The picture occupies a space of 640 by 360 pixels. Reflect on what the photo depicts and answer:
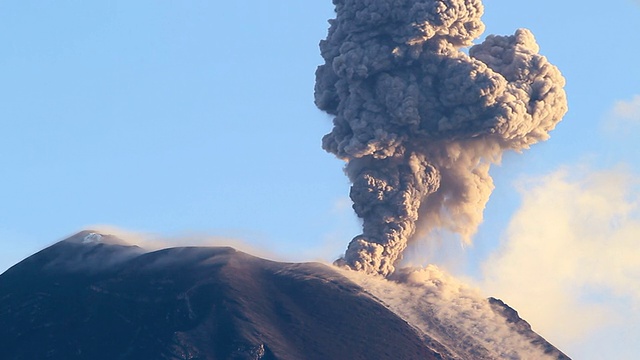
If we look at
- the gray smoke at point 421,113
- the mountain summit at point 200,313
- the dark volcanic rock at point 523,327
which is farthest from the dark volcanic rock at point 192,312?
the dark volcanic rock at point 523,327

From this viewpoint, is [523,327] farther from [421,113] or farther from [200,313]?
[200,313]

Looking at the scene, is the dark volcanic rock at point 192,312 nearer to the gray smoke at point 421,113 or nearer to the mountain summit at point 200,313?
the mountain summit at point 200,313

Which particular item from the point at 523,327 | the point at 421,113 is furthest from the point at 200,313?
the point at 523,327

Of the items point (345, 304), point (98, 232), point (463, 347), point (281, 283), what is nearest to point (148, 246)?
point (98, 232)

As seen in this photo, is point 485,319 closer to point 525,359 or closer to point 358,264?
point 525,359

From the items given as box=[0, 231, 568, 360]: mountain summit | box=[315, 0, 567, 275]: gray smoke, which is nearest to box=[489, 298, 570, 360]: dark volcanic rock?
box=[0, 231, 568, 360]: mountain summit

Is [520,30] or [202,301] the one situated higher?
[520,30]

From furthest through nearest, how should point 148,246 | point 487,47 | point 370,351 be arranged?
point 148,246 → point 487,47 → point 370,351
